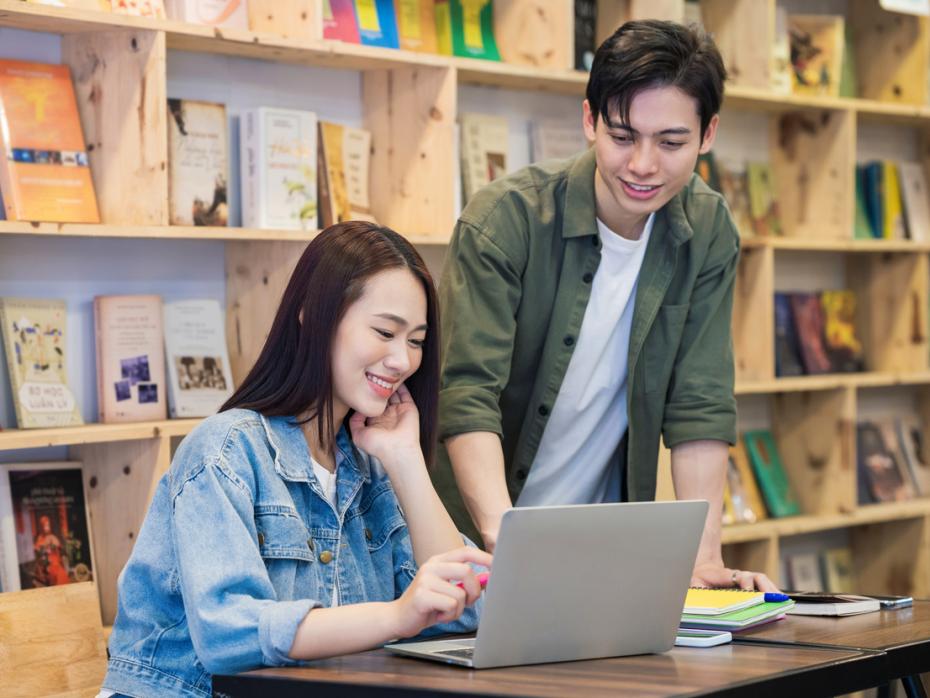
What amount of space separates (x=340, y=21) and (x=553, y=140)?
76 cm

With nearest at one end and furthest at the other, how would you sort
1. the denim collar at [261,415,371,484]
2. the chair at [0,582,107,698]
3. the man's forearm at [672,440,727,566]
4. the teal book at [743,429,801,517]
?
the denim collar at [261,415,371,484] < the chair at [0,582,107,698] < the man's forearm at [672,440,727,566] < the teal book at [743,429,801,517]

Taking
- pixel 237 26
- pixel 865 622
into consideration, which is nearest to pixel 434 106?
pixel 237 26

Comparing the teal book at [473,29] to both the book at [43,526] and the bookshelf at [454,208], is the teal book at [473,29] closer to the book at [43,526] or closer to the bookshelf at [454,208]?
the bookshelf at [454,208]

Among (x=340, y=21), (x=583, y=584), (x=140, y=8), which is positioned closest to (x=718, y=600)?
(x=583, y=584)

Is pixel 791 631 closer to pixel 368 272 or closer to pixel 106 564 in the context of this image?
pixel 368 272

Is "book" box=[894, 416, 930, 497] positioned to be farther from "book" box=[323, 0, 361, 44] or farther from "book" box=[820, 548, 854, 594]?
"book" box=[323, 0, 361, 44]

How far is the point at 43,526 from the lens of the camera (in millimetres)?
2736

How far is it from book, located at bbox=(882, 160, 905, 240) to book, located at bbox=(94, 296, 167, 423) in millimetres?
2586

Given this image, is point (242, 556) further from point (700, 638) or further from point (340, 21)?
point (340, 21)

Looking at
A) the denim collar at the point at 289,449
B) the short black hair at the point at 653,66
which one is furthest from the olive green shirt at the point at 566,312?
the denim collar at the point at 289,449

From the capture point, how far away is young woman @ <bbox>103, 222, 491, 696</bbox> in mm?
1567

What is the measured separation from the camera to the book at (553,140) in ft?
12.0

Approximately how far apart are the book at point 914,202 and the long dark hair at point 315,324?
3.04m

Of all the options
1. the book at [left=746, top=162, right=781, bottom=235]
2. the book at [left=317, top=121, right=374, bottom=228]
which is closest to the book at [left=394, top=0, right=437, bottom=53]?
the book at [left=317, top=121, right=374, bottom=228]
